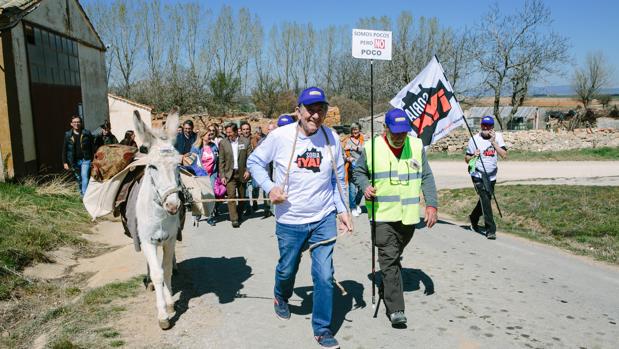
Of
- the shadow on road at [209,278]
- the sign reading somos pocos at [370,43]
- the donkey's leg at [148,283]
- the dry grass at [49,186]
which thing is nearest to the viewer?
the shadow on road at [209,278]

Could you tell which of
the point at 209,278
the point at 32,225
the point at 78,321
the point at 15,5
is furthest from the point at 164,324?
the point at 15,5

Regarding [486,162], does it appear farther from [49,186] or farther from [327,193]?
[49,186]

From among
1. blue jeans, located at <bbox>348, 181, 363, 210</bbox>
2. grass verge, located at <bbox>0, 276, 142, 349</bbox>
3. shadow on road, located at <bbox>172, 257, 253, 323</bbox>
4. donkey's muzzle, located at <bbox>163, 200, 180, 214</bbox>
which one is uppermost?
donkey's muzzle, located at <bbox>163, 200, 180, 214</bbox>

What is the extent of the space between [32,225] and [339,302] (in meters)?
6.08

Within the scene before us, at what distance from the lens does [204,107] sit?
147 feet

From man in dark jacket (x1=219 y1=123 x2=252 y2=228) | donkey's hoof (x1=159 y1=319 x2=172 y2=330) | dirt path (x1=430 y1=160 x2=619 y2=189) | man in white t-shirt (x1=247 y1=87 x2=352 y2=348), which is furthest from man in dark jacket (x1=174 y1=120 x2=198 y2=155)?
dirt path (x1=430 y1=160 x2=619 y2=189)

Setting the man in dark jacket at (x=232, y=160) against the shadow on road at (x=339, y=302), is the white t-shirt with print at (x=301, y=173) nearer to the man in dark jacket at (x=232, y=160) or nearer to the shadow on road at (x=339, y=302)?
the shadow on road at (x=339, y=302)

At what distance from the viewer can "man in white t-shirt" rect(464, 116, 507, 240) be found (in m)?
9.02

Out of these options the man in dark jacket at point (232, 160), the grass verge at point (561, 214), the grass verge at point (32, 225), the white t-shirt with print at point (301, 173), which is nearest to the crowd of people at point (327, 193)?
the white t-shirt with print at point (301, 173)

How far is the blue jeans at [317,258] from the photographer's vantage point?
4648mm

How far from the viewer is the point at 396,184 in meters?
5.25

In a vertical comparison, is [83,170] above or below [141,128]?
below

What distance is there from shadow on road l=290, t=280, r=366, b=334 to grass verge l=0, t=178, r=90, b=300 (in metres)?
3.66

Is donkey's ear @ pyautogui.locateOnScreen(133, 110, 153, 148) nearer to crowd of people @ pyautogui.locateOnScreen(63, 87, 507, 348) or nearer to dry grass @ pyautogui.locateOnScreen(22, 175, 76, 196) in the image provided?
crowd of people @ pyautogui.locateOnScreen(63, 87, 507, 348)
